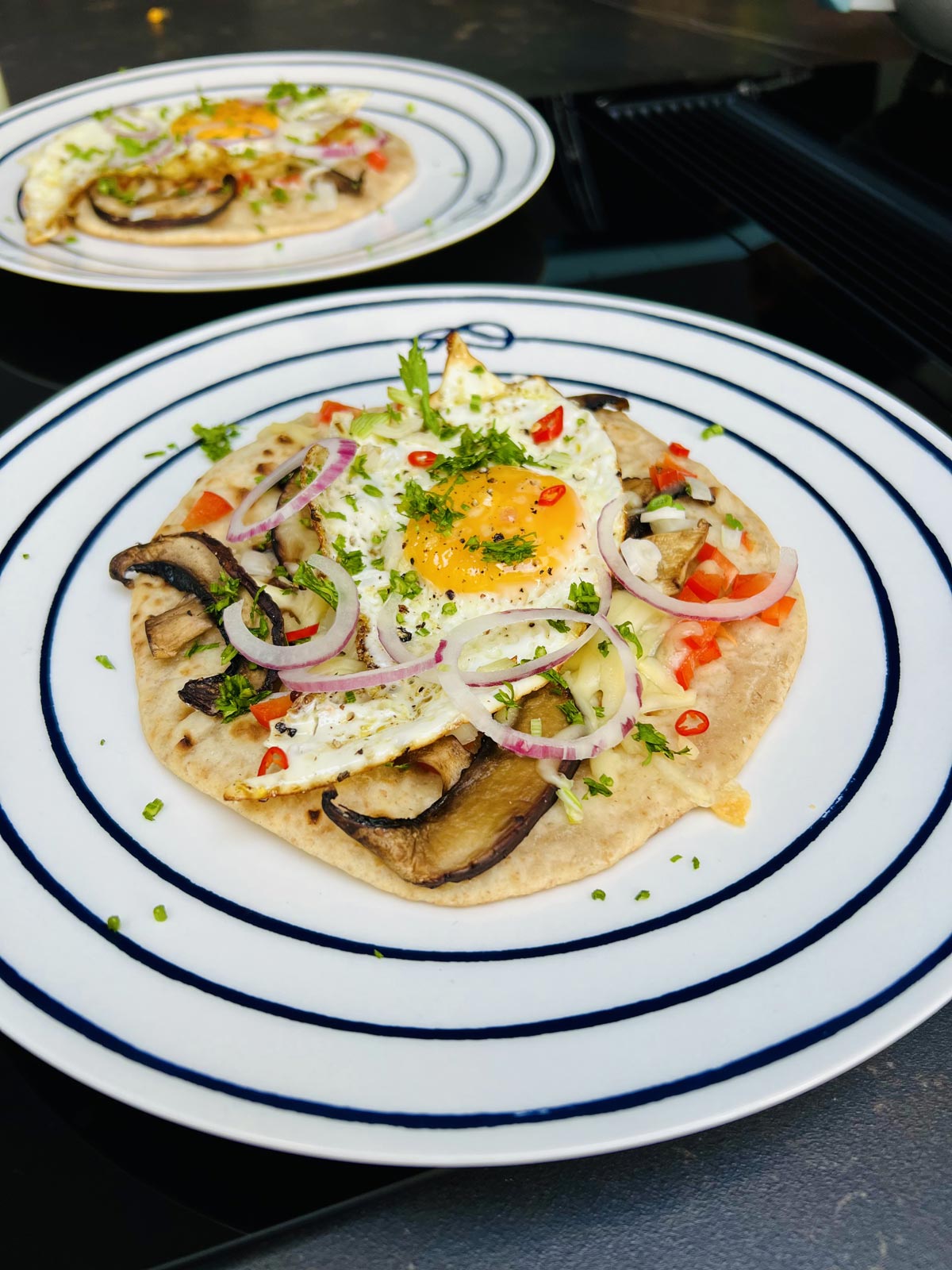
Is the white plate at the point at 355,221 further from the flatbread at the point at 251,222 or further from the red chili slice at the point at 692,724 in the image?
the red chili slice at the point at 692,724

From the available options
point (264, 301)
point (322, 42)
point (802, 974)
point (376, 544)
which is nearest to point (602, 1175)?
point (802, 974)

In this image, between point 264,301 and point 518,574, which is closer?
point 518,574

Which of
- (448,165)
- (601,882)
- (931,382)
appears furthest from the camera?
(448,165)

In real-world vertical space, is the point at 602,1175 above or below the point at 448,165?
below

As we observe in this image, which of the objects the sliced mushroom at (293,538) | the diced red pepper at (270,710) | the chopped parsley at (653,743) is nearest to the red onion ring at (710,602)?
the chopped parsley at (653,743)

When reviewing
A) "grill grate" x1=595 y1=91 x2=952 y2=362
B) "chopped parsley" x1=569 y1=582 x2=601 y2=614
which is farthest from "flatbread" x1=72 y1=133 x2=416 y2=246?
"chopped parsley" x1=569 y1=582 x2=601 y2=614

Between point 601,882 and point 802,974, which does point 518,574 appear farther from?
point 802,974
